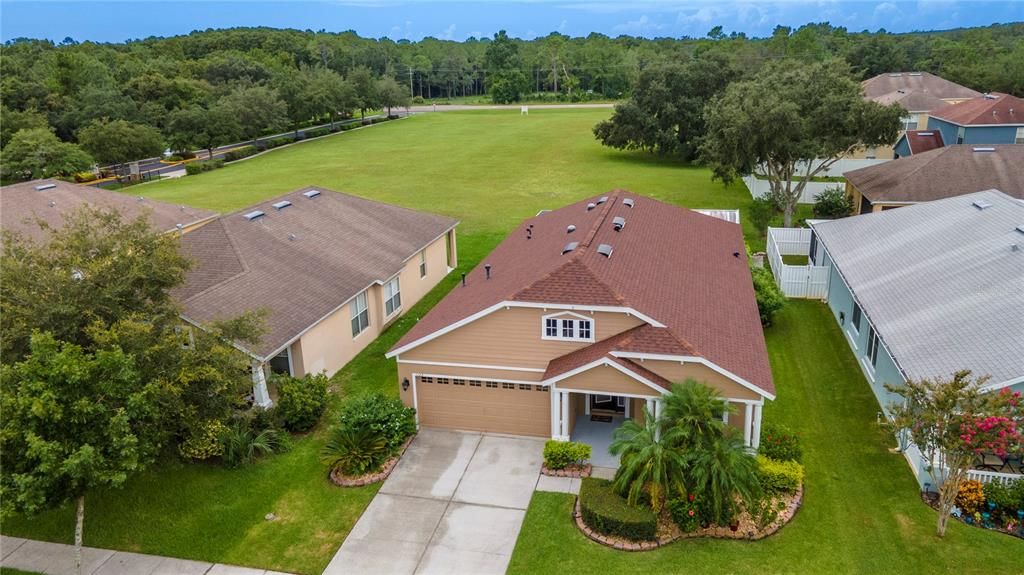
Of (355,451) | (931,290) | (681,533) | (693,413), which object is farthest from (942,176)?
(355,451)

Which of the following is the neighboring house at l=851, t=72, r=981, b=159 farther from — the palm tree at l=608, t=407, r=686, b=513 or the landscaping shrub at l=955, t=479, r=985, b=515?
the palm tree at l=608, t=407, r=686, b=513

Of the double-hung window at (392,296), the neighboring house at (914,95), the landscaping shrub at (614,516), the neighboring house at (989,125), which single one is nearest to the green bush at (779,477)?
the landscaping shrub at (614,516)

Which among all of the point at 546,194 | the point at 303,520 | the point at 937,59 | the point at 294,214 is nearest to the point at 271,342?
the point at 303,520

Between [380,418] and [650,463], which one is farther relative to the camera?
[380,418]

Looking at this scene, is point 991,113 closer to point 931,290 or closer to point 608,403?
point 931,290

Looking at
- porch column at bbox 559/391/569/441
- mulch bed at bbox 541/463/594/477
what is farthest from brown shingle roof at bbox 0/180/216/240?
mulch bed at bbox 541/463/594/477

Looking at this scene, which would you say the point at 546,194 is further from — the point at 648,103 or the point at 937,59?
the point at 937,59
